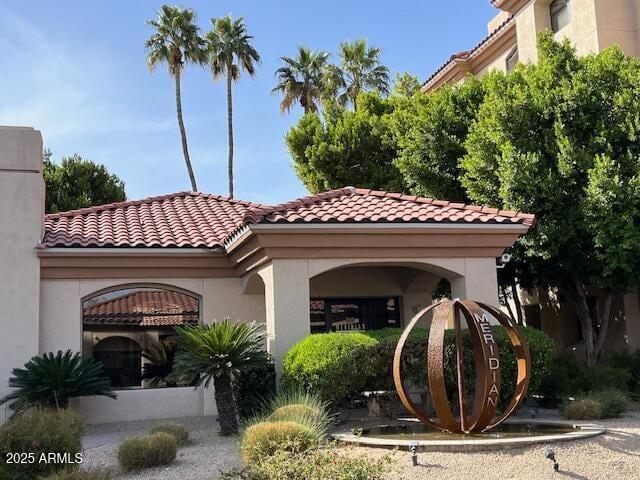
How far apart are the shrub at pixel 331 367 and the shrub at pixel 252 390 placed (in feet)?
1.93

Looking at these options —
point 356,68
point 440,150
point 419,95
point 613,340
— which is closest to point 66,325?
point 440,150

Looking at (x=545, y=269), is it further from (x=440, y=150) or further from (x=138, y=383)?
(x=138, y=383)

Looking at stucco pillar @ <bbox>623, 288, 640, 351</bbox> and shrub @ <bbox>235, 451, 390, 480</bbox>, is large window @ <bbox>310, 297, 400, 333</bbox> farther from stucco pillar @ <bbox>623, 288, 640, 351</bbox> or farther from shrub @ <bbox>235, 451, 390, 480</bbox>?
shrub @ <bbox>235, 451, 390, 480</bbox>

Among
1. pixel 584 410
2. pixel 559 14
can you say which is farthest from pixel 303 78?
pixel 584 410

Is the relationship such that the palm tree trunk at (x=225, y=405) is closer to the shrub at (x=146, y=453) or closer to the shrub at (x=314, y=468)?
the shrub at (x=146, y=453)

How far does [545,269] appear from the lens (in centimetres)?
1850

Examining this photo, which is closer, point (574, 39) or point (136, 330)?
point (136, 330)

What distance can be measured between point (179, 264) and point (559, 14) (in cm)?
1565

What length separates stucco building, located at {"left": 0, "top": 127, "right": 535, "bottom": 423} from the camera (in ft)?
46.2

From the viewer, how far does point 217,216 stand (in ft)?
61.7

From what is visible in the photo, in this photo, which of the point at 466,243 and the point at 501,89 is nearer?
the point at 466,243

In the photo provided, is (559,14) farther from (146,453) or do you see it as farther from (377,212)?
(146,453)

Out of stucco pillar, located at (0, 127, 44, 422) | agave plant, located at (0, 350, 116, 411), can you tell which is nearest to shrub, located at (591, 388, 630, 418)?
agave plant, located at (0, 350, 116, 411)

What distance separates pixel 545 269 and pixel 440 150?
410cm
